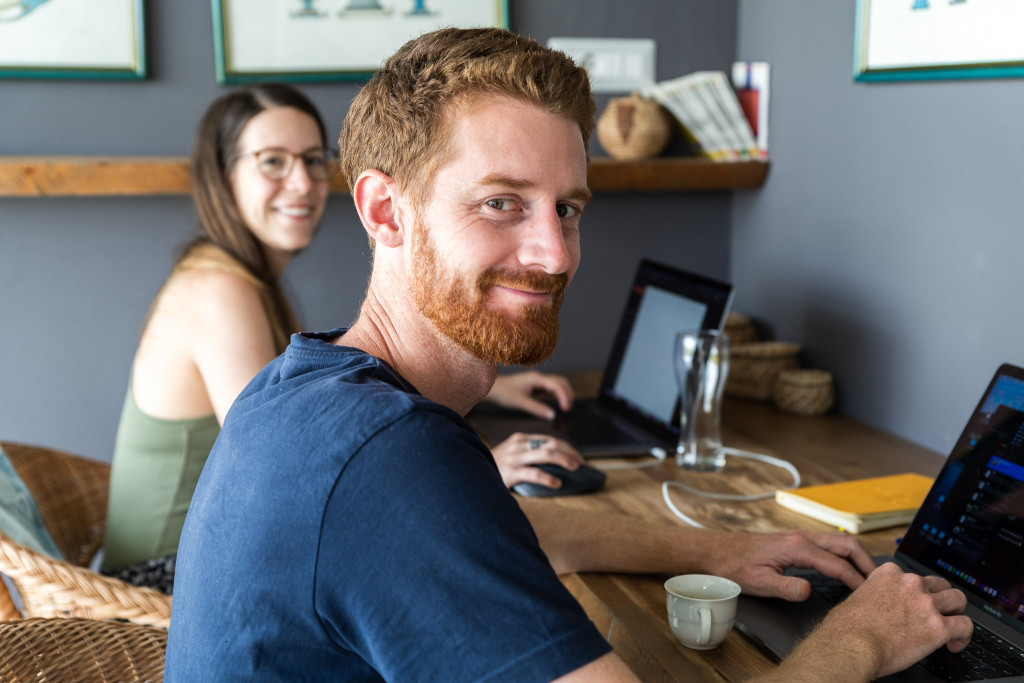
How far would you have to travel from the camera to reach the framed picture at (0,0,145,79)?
6.98 feet

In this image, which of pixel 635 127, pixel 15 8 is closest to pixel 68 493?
pixel 15 8

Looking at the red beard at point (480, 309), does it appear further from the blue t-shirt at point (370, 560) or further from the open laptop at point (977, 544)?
the open laptop at point (977, 544)

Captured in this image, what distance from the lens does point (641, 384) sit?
2107 mm

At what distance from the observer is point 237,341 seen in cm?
182

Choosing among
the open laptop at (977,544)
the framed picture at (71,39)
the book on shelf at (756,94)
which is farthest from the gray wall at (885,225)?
the framed picture at (71,39)

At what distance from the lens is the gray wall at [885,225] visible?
1693mm

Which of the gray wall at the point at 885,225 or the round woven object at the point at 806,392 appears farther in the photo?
the round woven object at the point at 806,392

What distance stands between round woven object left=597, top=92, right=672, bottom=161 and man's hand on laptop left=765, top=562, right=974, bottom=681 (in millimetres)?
1521

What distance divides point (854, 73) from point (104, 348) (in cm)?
184

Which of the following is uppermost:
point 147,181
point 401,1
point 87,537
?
point 401,1

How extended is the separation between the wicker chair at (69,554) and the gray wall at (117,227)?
424 millimetres

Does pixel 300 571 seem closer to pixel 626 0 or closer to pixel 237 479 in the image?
pixel 237 479

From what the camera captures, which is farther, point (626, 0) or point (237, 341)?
point (626, 0)

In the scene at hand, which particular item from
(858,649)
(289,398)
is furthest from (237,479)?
(858,649)
